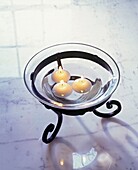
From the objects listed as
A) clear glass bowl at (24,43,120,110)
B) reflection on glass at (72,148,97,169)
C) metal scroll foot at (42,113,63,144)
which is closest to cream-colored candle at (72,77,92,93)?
clear glass bowl at (24,43,120,110)

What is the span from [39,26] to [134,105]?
2.45 feet

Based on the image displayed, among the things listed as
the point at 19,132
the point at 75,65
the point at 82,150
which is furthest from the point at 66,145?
the point at 75,65

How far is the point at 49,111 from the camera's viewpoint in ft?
5.25

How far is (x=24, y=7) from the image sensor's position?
7.27 ft

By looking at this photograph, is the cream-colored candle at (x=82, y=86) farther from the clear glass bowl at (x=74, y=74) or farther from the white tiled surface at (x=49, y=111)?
the white tiled surface at (x=49, y=111)

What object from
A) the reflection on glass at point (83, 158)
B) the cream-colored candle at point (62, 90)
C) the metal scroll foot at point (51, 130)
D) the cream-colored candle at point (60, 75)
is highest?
the cream-colored candle at point (60, 75)

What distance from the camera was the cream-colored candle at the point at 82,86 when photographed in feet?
A: 4.79

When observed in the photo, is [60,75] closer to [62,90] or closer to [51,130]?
[62,90]

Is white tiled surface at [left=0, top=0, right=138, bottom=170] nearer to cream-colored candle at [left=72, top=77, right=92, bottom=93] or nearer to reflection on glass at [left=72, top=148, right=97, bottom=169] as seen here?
reflection on glass at [left=72, top=148, right=97, bottom=169]

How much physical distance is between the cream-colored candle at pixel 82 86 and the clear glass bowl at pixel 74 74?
1cm

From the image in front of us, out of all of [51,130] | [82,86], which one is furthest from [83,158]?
[82,86]

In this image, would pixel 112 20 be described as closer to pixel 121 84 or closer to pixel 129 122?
pixel 121 84

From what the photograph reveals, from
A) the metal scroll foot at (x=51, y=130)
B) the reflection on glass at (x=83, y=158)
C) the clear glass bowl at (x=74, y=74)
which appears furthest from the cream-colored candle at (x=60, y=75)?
the reflection on glass at (x=83, y=158)

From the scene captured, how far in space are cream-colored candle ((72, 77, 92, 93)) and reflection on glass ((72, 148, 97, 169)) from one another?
0.75 feet
